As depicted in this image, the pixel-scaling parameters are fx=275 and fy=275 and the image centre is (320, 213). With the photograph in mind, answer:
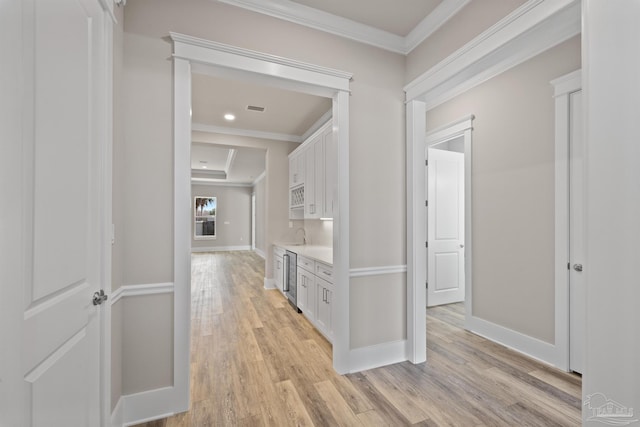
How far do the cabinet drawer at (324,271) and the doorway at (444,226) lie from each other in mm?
1777

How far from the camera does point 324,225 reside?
450cm

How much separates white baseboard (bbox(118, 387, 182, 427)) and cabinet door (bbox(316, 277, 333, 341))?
4.67 ft

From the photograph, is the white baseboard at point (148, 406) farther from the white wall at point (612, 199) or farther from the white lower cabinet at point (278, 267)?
the white lower cabinet at point (278, 267)

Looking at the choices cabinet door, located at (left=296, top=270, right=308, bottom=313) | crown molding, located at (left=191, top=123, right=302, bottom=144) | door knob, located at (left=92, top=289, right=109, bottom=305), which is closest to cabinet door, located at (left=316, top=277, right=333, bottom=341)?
cabinet door, located at (left=296, top=270, right=308, bottom=313)

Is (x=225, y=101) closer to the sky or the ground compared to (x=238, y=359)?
closer to the sky

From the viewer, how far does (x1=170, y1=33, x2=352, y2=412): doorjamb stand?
5.88 ft

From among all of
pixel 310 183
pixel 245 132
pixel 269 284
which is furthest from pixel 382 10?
pixel 269 284

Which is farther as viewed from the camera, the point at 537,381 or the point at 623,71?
the point at 537,381

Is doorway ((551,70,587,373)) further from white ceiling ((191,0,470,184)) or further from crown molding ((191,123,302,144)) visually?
crown molding ((191,123,302,144))

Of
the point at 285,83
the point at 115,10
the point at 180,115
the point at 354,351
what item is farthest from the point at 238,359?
the point at 115,10

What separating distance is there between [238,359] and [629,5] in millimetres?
3273

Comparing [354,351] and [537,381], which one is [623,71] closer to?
[537,381]

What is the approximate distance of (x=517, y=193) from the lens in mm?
2664

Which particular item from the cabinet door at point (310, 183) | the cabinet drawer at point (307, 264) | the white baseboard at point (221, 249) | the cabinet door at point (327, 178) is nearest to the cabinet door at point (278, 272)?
the cabinet drawer at point (307, 264)
